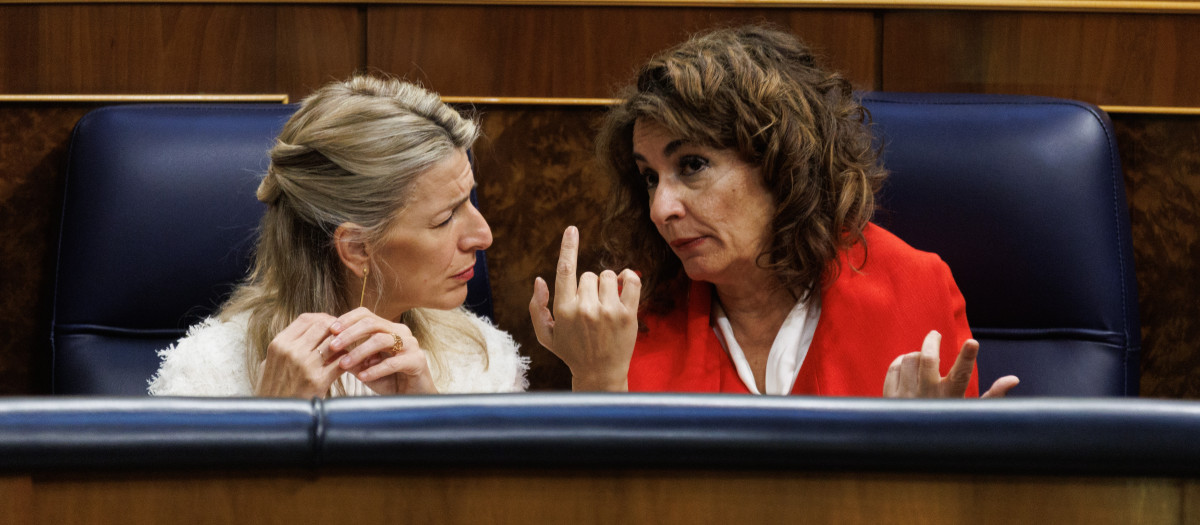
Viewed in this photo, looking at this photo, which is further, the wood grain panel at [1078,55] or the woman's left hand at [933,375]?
the wood grain panel at [1078,55]

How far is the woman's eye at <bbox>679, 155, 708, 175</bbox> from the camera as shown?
53.9 inches

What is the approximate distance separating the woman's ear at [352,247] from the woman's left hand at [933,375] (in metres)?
0.66

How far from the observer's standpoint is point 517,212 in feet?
5.85

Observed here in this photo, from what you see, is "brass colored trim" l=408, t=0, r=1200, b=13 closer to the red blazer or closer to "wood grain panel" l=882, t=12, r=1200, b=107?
"wood grain panel" l=882, t=12, r=1200, b=107

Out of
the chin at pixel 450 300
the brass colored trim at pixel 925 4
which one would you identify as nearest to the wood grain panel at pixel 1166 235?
the brass colored trim at pixel 925 4

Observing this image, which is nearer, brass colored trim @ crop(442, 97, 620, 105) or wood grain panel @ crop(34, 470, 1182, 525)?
wood grain panel @ crop(34, 470, 1182, 525)

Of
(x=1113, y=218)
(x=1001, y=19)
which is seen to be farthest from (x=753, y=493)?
(x=1001, y=19)

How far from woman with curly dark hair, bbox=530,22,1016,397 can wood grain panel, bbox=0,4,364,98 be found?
58 cm

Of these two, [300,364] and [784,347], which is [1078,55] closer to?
[784,347]

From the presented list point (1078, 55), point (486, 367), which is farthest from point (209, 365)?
point (1078, 55)

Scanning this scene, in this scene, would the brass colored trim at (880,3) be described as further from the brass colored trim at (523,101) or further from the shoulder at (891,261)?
the shoulder at (891,261)

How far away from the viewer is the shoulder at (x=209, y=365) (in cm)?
132

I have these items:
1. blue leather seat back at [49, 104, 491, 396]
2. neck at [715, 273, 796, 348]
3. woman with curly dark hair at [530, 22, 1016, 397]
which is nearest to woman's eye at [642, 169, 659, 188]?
woman with curly dark hair at [530, 22, 1016, 397]

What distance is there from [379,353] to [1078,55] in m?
1.22
